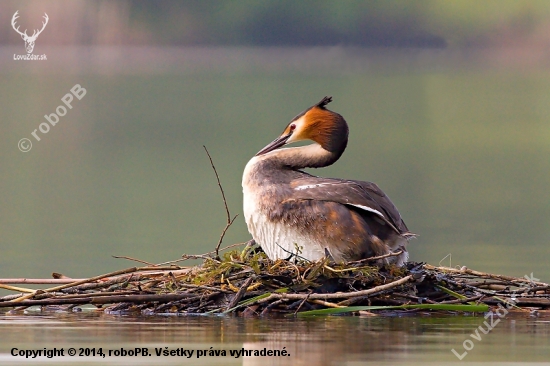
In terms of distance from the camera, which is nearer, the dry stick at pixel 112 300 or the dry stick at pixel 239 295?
the dry stick at pixel 239 295

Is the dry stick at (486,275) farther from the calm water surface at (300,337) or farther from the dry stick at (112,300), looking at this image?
the dry stick at (112,300)

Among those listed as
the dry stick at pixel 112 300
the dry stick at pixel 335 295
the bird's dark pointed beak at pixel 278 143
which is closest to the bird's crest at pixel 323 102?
the bird's dark pointed beak at pixel 278 143

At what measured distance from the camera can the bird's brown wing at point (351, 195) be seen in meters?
10.6

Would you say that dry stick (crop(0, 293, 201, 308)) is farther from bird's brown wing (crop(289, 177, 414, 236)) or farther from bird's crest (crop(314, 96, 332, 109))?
bird's crest (crop(314, 96, 332, 109))

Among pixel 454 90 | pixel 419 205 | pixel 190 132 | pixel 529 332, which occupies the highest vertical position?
pixel 454 90

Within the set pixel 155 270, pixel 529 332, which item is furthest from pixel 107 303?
pixel 529 332

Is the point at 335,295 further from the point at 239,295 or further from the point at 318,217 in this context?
the point at 318,217

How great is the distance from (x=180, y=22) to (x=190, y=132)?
2451cm

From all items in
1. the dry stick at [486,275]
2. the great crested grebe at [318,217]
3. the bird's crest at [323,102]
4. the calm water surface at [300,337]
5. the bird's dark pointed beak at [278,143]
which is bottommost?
the calm water surface at [300,337]

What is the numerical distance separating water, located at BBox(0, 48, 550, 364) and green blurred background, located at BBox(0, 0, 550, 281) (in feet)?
0.35

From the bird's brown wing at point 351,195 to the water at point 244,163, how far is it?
1.32 m

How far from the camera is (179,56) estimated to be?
70.8 m

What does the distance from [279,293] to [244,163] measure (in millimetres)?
19917

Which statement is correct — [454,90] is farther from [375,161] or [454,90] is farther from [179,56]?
[375,161]
